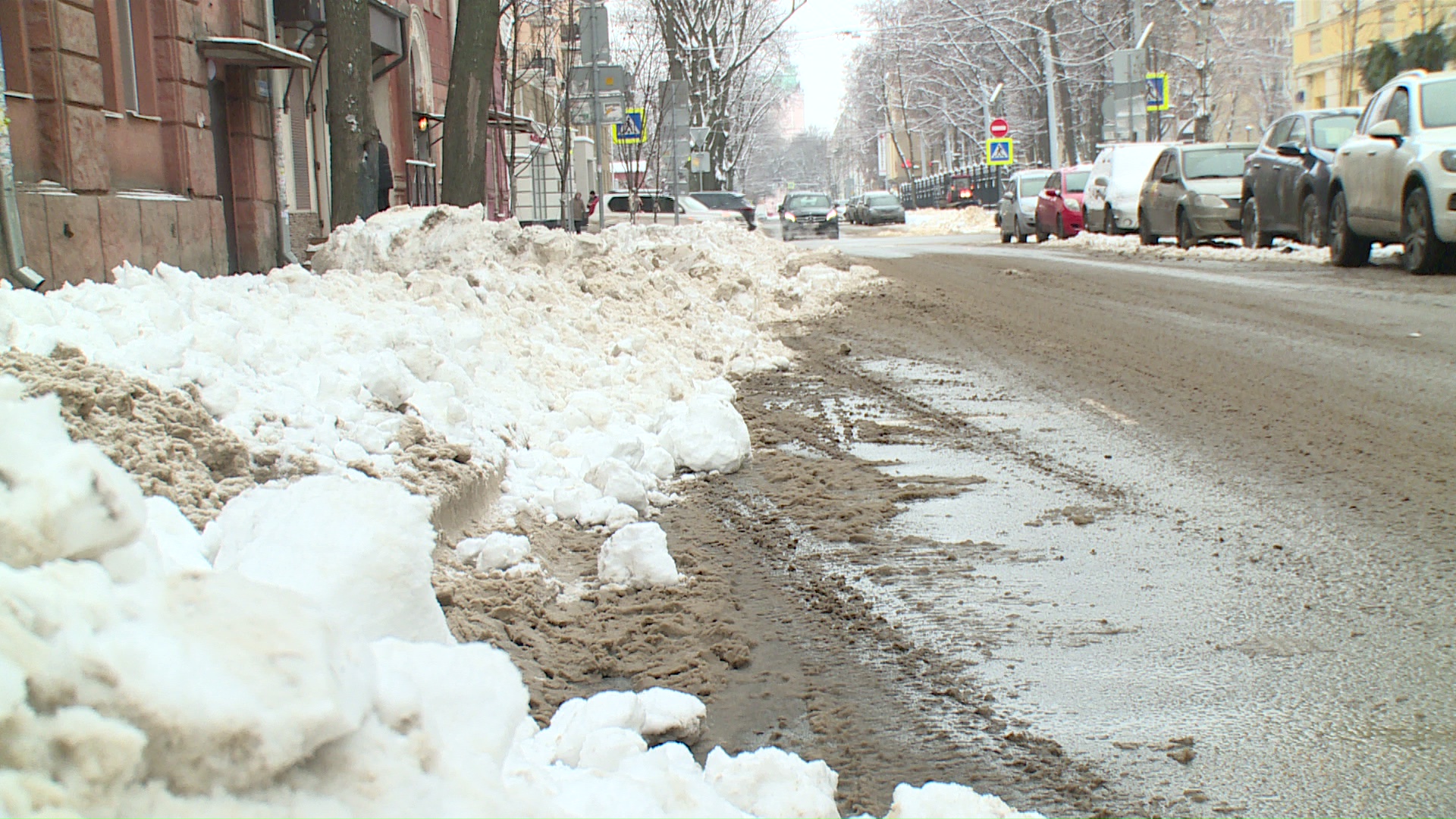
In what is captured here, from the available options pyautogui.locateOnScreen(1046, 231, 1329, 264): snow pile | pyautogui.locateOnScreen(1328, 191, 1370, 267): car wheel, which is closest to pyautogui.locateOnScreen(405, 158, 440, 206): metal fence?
pyautogui.locateOnScreen(1046, 231, 1329, 264): snow pile

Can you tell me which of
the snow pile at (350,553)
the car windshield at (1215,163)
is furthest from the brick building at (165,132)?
the car windshield at (1215,163)

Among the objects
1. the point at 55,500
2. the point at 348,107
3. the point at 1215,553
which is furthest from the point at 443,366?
the point at 348,107

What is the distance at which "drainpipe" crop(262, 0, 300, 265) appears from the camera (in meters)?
17.0

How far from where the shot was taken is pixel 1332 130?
1586cm

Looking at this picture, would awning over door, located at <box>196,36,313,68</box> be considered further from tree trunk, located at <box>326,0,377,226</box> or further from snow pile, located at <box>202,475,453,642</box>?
snow pile, located at <box>202,475,453,642</box>

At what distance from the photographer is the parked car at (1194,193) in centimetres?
1908

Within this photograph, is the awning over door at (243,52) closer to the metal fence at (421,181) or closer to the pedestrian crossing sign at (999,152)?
the metal fence at (421,181)

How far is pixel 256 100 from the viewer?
1667cm

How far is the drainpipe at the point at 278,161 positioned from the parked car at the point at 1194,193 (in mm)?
12234

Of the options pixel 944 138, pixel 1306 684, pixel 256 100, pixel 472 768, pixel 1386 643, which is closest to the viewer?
pixel 472 768

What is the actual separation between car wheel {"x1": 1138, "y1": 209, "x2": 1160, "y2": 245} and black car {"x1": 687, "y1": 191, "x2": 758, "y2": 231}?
21.4 meters

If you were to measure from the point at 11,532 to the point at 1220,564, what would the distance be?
132 inches

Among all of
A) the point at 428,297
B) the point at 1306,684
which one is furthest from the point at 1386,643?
the point at 428,297

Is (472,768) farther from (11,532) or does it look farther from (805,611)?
(805,611)
